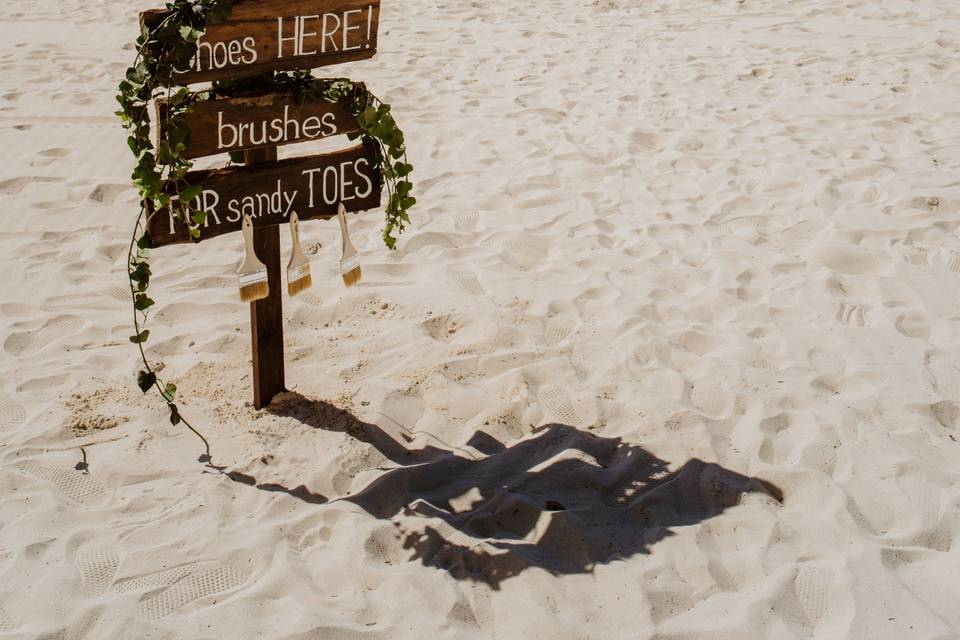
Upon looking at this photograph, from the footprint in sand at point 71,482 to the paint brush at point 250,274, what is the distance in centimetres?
81

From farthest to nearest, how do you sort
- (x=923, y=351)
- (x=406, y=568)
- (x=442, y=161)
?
(x=442, y=161) → (x=923, y=351) → (x=406, y=568)

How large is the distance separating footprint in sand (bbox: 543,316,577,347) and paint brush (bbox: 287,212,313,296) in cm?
122

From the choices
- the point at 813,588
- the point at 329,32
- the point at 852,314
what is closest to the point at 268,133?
the point at 329,32

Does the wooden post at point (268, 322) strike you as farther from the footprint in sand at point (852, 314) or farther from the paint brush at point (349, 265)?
the footprint in sand at point (852, 314)

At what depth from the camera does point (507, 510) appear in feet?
10.2

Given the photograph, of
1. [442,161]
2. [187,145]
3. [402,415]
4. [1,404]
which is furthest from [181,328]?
[442,161]

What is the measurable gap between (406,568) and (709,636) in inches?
34.3

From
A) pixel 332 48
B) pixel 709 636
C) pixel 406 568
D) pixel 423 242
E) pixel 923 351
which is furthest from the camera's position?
pixel 423 242

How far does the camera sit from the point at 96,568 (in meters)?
2.80

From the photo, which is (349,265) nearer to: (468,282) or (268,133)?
(268,133)

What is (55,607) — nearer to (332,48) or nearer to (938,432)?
(332,48)

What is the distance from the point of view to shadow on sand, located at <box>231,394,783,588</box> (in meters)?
2.90

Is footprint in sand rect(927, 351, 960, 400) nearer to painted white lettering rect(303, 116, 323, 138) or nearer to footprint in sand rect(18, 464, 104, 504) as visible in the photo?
painted white lettering rect(303, 116, 323, 138)

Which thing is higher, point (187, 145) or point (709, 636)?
point (187, 145)
